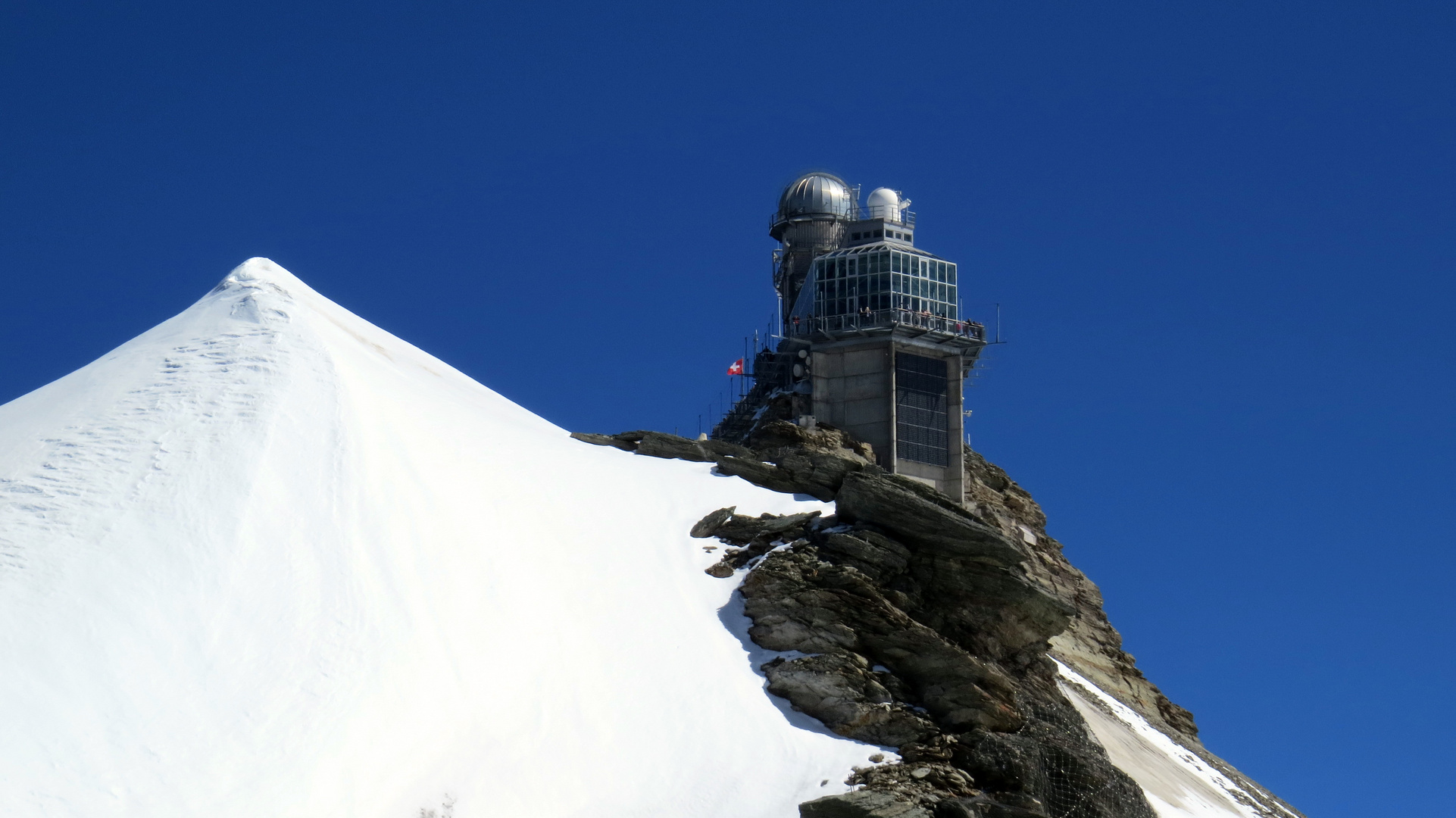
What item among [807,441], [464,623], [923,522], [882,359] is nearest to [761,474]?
[923,522]

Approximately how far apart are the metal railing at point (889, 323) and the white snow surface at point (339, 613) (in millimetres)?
23531

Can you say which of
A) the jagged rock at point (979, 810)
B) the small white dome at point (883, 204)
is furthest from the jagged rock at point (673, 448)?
the small white dome at point (883, 204)

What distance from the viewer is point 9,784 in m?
35.3

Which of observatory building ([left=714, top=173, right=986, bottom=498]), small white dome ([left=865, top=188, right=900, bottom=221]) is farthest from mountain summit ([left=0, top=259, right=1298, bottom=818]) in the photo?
small white dome ([left=865, top=188, right=900, bottom=221])

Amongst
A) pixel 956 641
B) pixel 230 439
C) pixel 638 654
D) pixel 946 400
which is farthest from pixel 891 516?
pixel 946 400

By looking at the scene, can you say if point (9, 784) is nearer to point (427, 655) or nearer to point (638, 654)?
point (427, 655)

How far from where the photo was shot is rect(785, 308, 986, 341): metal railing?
3054 inches

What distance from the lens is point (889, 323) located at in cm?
7712

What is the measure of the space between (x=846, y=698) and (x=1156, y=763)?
17.1 meters

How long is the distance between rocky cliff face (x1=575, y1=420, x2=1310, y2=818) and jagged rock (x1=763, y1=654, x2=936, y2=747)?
0.13 ft

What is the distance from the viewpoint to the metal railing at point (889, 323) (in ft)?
254

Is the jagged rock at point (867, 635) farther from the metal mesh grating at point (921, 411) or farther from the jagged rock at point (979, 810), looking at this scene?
the metal mesh grating at point (921, 411)

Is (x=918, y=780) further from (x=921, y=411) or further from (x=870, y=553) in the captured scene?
(x=921, y=411)

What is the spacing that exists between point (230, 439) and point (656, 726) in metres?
15.3
